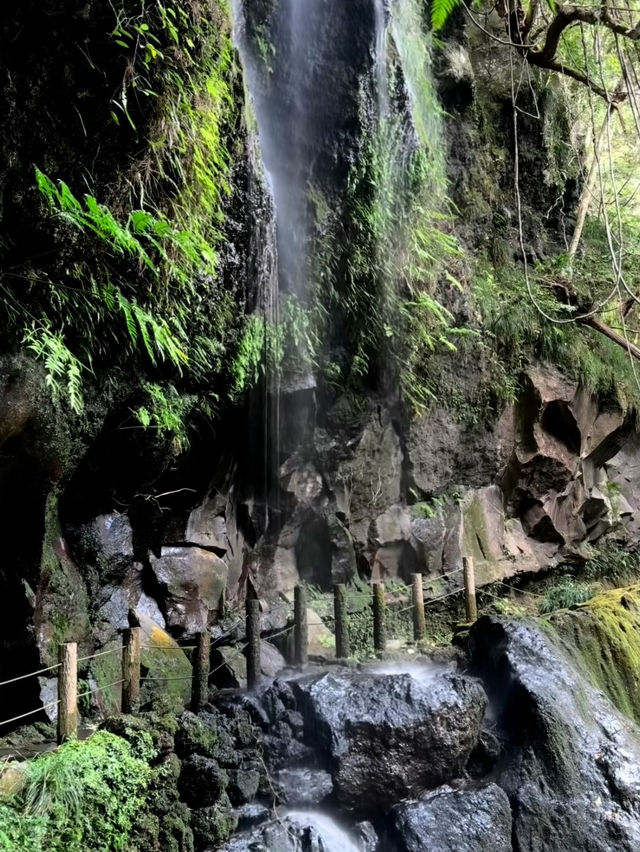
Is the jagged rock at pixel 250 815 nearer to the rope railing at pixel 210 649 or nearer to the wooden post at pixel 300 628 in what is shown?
the rope railing at pixel 210 649

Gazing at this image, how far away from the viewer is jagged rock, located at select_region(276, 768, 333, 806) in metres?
5.11

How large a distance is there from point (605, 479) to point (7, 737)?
11.7 metres

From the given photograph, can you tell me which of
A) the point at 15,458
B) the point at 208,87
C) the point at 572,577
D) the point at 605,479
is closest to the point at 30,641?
the point at 15,458

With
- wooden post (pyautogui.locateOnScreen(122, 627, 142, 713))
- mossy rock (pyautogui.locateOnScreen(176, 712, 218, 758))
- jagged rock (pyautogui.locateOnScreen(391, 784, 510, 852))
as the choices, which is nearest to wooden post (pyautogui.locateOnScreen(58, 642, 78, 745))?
wooden post (pyautogui.locateOnScreen(122, 627, 142, 713))

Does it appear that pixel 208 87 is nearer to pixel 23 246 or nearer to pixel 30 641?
pixel 23 246

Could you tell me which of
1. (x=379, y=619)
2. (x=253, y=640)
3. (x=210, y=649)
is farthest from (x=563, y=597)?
(x=210, y=649)

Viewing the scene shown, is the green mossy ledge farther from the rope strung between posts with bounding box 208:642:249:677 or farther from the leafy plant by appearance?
the rope strung between posts with bounding box 208:642:249:677

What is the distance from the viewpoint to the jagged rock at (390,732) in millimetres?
5234

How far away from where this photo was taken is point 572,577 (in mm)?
11297

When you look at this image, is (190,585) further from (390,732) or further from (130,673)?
(390,732)

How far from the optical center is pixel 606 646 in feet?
22.6

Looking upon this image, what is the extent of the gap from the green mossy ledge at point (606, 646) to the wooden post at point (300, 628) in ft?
8.82

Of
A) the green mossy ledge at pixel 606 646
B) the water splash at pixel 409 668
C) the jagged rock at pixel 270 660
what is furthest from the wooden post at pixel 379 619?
the green mossy ledge at pixel 606 646

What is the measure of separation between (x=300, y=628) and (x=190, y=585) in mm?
1502
